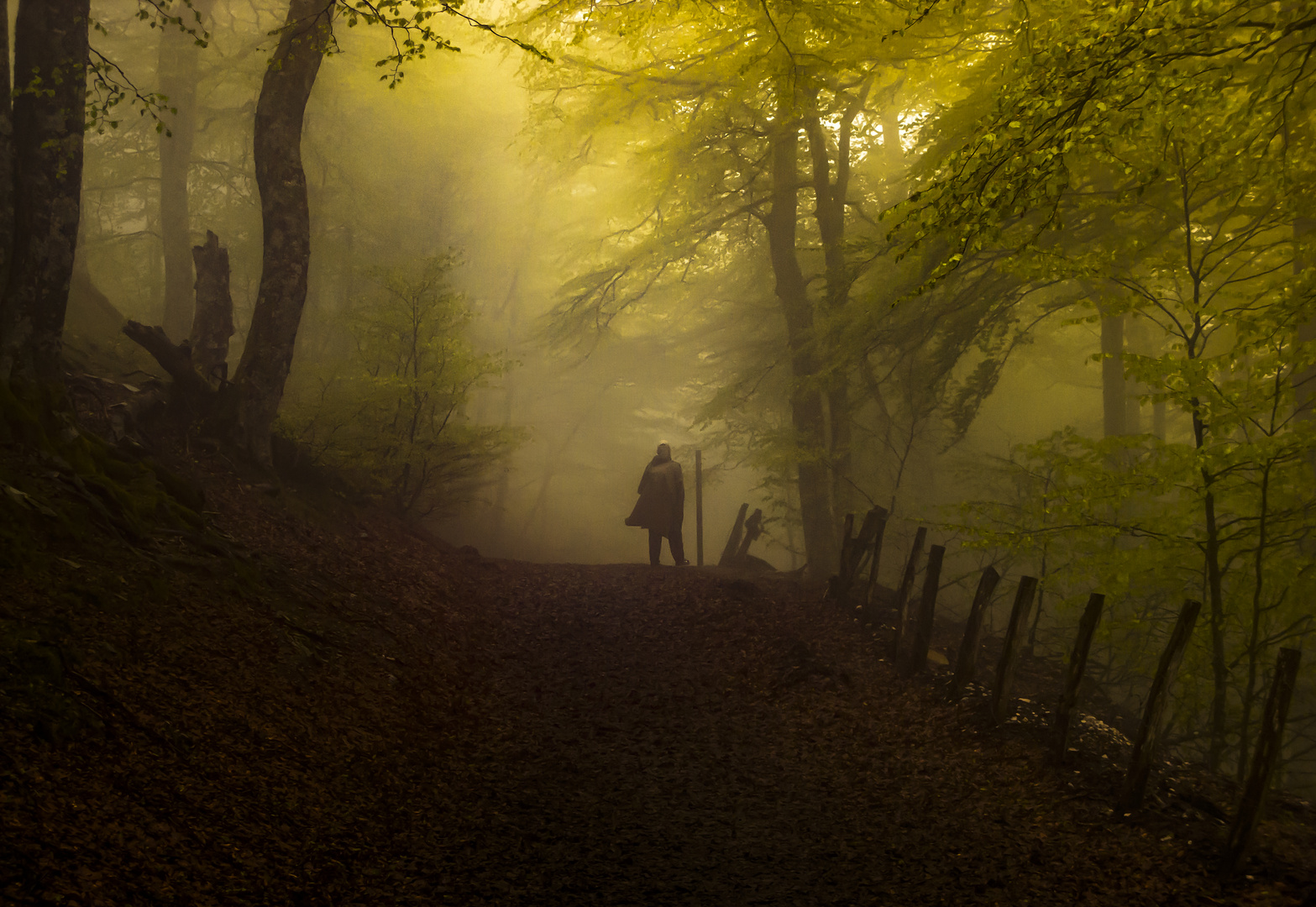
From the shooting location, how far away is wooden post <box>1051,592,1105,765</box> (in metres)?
5.22

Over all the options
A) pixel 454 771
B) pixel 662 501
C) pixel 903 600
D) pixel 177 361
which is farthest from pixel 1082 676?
pixel 662 501

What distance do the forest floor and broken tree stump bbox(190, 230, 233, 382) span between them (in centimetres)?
310

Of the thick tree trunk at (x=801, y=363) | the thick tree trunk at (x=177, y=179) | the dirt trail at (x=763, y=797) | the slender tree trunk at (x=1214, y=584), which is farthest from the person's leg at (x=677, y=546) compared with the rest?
the thick tree trunk at (x=177, y=179)

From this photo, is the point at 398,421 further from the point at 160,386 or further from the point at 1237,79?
the point at 1237,79

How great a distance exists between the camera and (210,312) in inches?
398

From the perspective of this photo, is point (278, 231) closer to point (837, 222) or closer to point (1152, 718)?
point (837, 222)

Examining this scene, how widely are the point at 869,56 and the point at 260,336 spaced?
8396mm

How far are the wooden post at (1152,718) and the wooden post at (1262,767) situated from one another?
589 mm

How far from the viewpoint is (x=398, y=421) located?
468 inches

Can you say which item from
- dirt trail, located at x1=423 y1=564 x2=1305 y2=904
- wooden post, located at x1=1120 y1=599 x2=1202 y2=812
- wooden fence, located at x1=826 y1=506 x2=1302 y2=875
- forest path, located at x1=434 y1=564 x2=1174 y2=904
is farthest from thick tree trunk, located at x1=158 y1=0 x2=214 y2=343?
wooden post, located at x1=1120 y1=599 x2=1202 y2=812

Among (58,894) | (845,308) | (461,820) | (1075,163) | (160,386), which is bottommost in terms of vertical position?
(461,820)

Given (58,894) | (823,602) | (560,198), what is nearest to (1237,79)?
(823,602)

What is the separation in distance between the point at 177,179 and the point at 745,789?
1868cm

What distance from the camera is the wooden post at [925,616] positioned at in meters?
7.38
